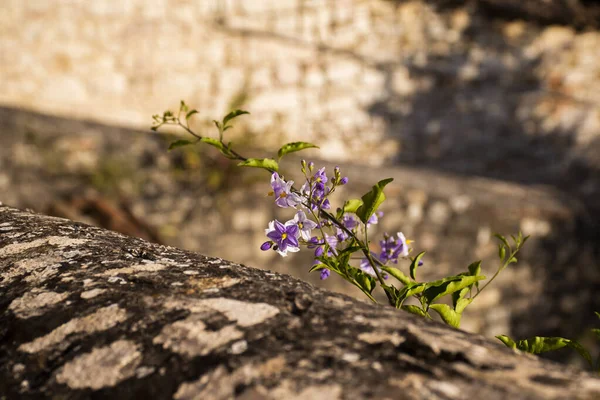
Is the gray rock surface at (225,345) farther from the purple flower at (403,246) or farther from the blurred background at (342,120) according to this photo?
the blurred background at (342,120)

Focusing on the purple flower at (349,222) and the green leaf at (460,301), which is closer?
the green leaf at (460,301)

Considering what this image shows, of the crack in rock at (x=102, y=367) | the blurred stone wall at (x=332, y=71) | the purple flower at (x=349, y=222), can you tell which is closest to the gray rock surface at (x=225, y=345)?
the crack in rock at (x=102, y=367)

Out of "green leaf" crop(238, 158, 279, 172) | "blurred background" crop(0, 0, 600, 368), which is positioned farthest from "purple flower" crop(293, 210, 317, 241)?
"blurred background" crop(0, 0, 600, 368)

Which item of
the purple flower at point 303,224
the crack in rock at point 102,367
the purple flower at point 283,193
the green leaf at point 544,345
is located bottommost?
the crack in rock at point 102,367

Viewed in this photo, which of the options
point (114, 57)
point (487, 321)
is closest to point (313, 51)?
point (114, 57)

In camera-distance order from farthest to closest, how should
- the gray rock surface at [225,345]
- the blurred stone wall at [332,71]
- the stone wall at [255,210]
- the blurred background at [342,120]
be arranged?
1. the blurred stone wall at [332,71]
2. the blurred background at [342,120]
3. the stone wall at [255,210]
4. the gray rock surface at [225,345]

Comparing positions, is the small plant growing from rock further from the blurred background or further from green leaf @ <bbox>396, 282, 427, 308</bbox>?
the blurred background

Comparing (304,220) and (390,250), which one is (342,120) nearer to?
(390,250)

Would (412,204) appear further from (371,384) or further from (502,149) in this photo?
(371,384)
